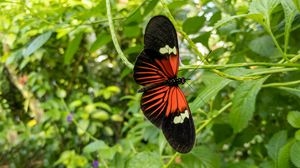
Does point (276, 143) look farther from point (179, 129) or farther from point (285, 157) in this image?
point (179, 129)

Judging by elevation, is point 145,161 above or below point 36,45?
below

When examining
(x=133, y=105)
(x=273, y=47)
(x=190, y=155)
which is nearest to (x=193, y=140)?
(x=190, y=155)

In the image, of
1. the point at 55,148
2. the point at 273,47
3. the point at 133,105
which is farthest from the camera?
the point at 55,148

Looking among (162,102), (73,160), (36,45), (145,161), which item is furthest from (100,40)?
(73,160)

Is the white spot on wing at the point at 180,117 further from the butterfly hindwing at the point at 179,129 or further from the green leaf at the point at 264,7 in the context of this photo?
the green leaf at the point at 264,7

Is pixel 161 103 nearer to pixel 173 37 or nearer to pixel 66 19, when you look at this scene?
pixel 173 37

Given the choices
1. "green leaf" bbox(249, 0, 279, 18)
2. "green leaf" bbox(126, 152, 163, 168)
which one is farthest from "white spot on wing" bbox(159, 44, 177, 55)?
"green leaf" bbox(126, 152, 163, 168)

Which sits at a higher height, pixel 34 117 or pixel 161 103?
pixel 161 103

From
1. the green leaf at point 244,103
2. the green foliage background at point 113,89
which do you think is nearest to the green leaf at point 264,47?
the green foliage background at point 113,89
